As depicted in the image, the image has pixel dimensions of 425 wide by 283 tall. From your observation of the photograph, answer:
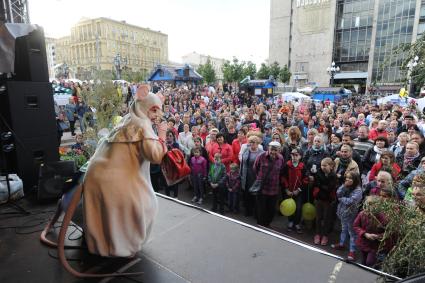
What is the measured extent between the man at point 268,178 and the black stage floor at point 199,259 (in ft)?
4.38

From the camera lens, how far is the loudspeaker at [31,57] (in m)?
4.16

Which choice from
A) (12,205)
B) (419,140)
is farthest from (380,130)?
(12,205)

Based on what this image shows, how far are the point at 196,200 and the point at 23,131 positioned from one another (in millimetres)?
3245

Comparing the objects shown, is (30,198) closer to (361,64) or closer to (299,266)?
(299,266)

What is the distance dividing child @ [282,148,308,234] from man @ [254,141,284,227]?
0.44 feet

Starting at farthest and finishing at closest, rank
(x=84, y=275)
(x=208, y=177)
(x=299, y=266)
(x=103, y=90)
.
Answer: (x=103, y=90)
(x=208, y=177)
(x=299, y=266)
(x=84, y=275)

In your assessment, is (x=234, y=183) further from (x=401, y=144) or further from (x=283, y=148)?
(x=401, y=144)

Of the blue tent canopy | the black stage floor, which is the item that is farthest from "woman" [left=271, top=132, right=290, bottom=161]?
the blue tent canopy

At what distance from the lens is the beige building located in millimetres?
61375

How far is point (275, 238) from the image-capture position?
2.98m

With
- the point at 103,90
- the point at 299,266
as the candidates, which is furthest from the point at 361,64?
the point at 299,266

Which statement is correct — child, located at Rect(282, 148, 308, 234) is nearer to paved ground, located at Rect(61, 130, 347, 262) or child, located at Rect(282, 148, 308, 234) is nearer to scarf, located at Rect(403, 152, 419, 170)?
paved ground, located at Rect(61, 130, 347, 262)

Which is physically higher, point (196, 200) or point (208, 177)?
point (208, 177)

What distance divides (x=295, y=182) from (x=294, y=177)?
0.08 metres
